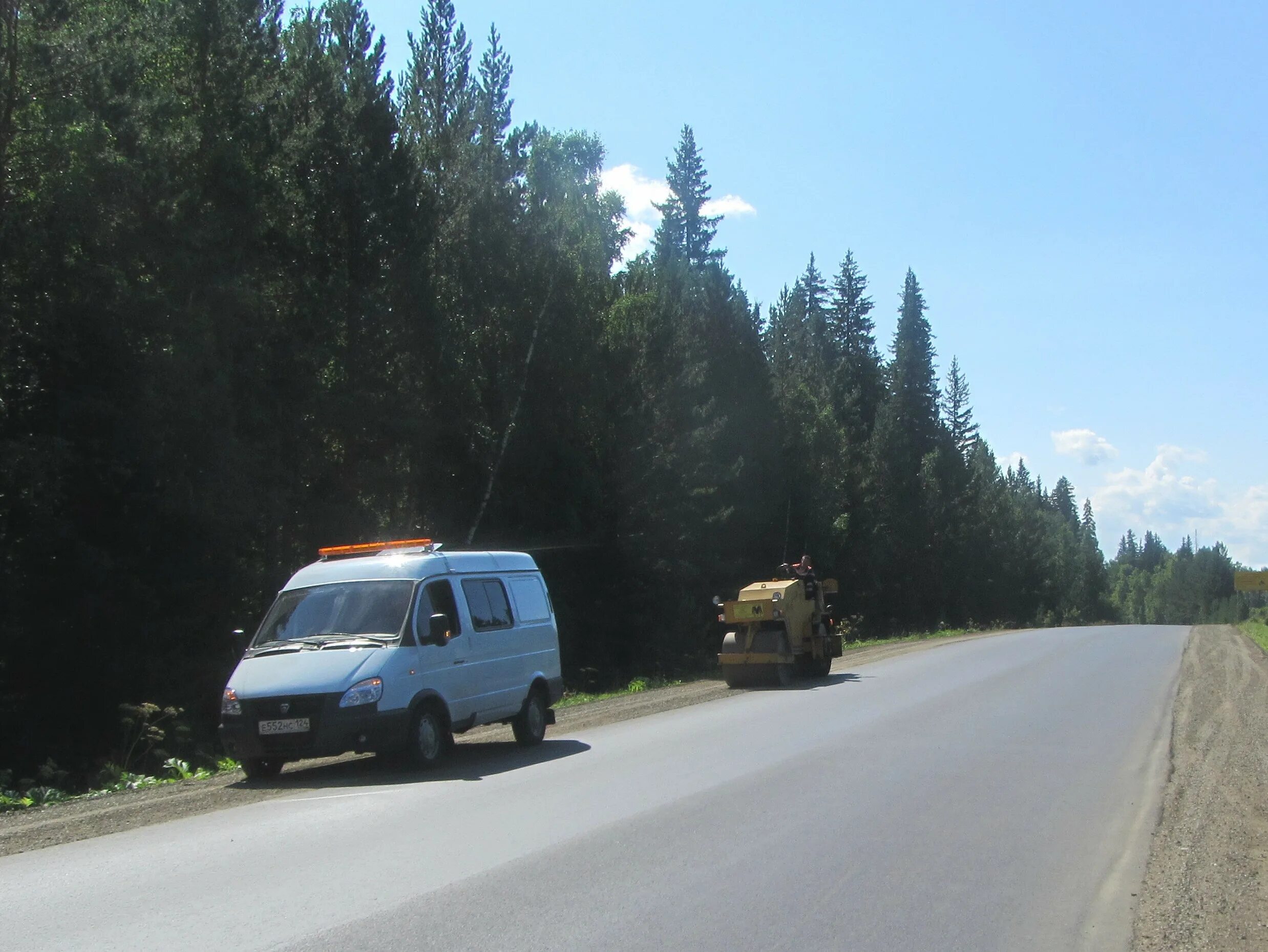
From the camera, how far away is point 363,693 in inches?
460

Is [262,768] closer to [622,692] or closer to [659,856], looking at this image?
[659,856]

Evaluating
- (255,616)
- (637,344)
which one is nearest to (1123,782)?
(255,616)

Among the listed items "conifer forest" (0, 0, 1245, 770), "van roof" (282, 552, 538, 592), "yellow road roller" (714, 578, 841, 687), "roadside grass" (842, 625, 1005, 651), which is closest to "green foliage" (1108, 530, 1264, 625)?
"roadside grass" (842, 625, 1005, 651)

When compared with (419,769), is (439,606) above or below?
above

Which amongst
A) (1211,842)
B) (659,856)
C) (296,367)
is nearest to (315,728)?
(659,856)

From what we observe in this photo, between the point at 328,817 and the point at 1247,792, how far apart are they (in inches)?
331

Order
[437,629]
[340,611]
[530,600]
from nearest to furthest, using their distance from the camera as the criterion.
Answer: [437,629] → [340,611] → [530,600]

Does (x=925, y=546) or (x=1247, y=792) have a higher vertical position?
(x=925, y=546)

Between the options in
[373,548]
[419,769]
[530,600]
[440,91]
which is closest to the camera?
[419,769]

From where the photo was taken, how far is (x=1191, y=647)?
35031 millimetres

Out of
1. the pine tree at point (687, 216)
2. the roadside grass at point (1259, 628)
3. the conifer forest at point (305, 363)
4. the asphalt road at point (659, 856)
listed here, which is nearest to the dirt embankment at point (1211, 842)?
the asphalt road at point (659, 856)

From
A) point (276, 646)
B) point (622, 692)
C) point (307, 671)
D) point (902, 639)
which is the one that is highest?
point (276, 646)

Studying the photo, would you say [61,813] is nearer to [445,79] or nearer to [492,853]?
[492,853]

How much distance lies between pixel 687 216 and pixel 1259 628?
34.9 m
